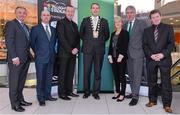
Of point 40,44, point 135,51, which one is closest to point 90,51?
point 135,51

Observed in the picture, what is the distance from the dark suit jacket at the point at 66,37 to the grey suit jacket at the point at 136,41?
1.12 meters

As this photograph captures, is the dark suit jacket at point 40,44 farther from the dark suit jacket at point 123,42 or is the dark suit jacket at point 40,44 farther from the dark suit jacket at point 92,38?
the dark suit jacket at point 123,42

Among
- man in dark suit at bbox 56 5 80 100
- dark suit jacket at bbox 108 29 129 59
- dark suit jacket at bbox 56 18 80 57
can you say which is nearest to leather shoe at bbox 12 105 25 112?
man in dark suit at bbox 56 5 80 100

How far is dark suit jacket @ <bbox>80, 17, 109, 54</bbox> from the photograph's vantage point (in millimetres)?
5957

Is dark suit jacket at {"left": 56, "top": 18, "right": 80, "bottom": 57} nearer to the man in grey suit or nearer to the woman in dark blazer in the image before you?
the woman in dark blazer

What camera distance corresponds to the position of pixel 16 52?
4.85 m

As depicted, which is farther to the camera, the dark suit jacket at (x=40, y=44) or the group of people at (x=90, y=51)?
the dark suit jacket at (x=40, y=44)

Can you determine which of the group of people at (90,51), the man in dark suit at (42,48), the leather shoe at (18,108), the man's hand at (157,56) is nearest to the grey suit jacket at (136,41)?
the group of people at (90,51)

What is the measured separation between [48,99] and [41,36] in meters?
1.27

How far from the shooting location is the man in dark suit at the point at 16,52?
4.76 m

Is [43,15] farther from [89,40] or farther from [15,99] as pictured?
[15,99]

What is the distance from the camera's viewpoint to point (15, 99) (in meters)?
4.95

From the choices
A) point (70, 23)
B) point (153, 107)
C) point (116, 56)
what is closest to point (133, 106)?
point (153, 107)

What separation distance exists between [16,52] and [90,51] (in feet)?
5.31
